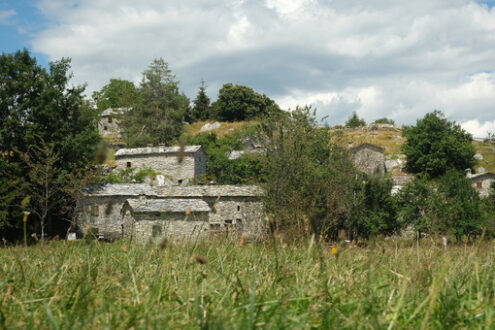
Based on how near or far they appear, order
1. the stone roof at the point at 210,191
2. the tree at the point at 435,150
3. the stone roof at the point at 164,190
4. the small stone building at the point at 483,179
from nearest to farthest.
Answer: 1. the stone roof at the point at 164,190
2. the stone roof at the point at 210,191
3. the small stone building at the point at 483,179
4. the tree at the point at 435,150

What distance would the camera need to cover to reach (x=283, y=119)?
29.1 m

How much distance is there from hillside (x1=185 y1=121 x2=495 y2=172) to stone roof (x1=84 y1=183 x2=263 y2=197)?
80.1 feet

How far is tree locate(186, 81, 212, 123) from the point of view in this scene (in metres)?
84.2

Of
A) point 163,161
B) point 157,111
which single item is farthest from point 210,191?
point 157,111

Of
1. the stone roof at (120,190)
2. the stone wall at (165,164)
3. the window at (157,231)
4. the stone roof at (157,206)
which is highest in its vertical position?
the stone wall at (165,164)

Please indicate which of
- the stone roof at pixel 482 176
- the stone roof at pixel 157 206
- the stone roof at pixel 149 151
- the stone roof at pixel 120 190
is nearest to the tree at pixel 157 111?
the stone roof at pixel 149 151

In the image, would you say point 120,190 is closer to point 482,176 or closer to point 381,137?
point 482,176

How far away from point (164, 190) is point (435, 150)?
125ft

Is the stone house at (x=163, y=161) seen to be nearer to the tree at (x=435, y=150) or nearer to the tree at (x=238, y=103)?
the tree at (x=435, y=150)

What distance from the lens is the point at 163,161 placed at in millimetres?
46000

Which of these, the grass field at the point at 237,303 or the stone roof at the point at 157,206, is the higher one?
the grass field at the point at 237,303

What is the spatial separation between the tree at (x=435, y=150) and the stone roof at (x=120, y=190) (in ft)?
122

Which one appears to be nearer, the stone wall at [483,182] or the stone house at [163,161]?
the stone house at [163,161]

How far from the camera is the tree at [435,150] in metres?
56.9
